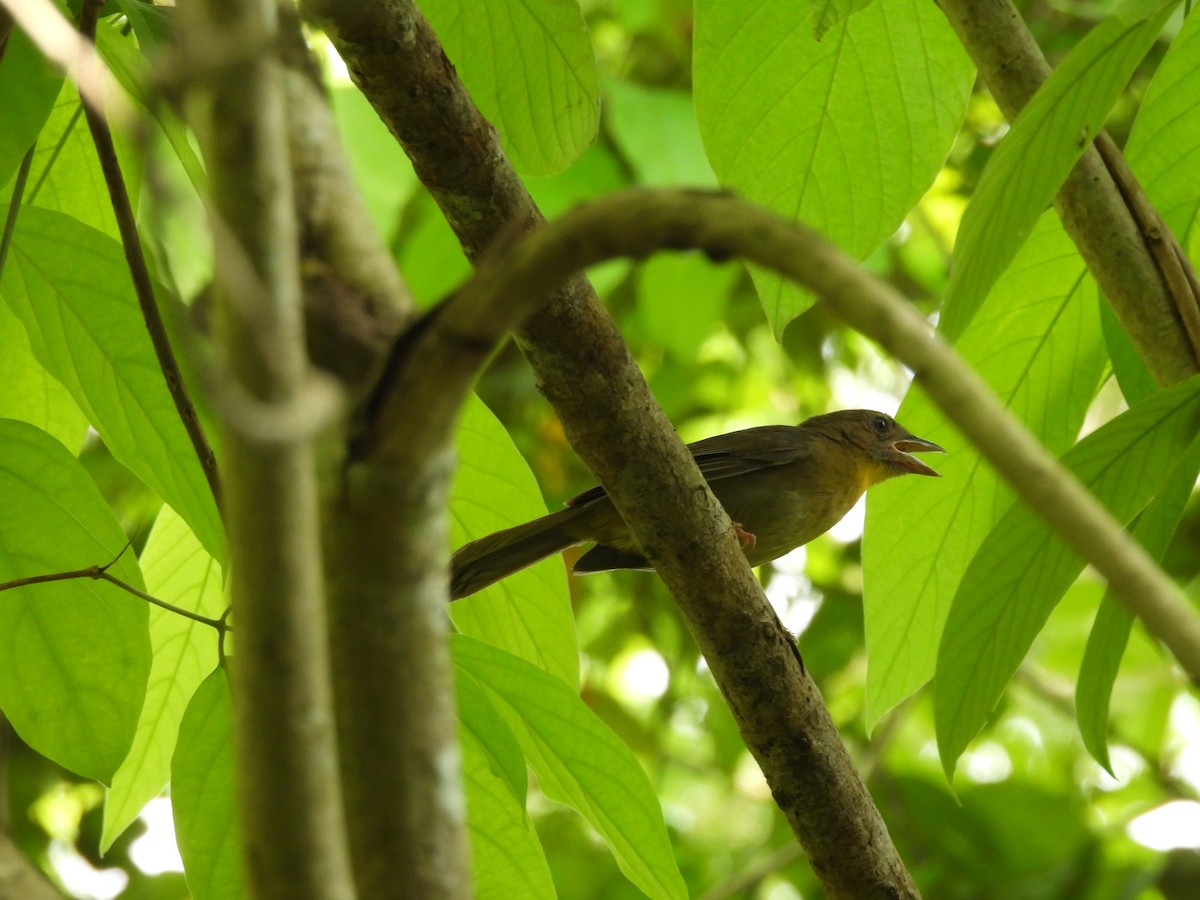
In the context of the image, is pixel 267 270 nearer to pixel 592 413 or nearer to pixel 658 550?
pixel 592 413

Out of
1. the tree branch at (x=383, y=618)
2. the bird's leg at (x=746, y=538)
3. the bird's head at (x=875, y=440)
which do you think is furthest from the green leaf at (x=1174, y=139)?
the bird's head at (x=875, y=440)

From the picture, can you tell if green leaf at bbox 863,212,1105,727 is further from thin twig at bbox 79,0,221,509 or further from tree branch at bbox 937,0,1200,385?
thin twig at bbox 79,0,221,509

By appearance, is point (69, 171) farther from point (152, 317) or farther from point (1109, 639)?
point (1109, 639)

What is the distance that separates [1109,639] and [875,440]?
11.9 feet

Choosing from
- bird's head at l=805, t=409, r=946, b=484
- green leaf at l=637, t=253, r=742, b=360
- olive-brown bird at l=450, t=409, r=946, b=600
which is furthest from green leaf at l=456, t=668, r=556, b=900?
bird's head at l=805, t=409, r=946, b=484

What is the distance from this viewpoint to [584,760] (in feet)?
7.39

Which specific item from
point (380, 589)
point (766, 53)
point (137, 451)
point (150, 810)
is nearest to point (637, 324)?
point (150, 810)

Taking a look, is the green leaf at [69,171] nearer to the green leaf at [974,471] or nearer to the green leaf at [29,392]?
the green leaf at [29,392]

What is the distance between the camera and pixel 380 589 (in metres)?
1.03

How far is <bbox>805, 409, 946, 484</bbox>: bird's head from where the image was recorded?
5770 millimetres

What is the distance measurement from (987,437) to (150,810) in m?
4.84

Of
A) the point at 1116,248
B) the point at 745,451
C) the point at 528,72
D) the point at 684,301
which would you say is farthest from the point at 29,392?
the point at 745,451

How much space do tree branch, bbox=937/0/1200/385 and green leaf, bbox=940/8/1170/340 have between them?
0.52 metres

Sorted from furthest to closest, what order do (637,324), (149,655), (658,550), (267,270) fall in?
1. (637,324)
2. (658,550)
3. (149,655)
4. (267,270)
